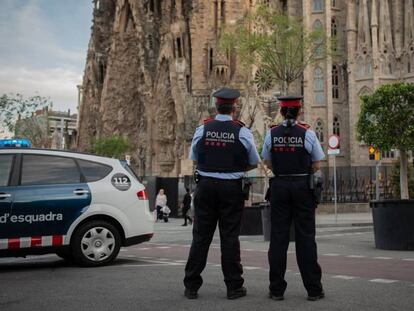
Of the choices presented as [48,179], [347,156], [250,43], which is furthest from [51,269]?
[347,156]

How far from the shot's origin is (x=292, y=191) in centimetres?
534

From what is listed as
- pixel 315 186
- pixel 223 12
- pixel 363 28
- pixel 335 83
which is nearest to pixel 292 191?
pixel 315 186

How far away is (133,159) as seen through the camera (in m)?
56.2

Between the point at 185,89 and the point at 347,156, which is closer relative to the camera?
the point at 185,89

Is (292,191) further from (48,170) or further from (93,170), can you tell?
(48,170)

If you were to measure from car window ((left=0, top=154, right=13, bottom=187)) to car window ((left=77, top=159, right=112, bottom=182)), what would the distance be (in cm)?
92

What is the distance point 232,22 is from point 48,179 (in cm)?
3776

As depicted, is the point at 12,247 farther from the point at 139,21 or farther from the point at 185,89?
the point at 139,21

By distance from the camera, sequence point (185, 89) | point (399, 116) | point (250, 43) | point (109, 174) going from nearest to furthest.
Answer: point (109, 174) → point (399, 116) → point (250, 43) → point (185, 89)

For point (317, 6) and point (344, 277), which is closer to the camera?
point (344, 277)

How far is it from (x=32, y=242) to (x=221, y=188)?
329cm

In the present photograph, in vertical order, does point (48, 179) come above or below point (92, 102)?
below

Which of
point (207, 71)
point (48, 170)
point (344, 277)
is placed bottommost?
point (344, 277)

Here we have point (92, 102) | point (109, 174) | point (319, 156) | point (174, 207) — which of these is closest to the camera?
point (319, 156)
